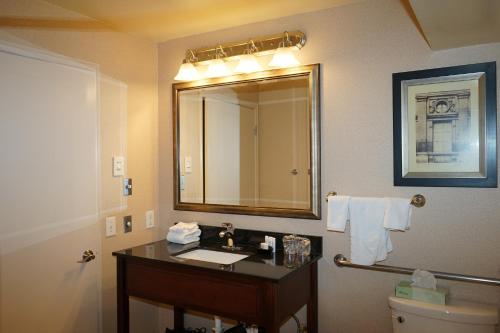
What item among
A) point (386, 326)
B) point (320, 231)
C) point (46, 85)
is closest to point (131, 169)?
point (46, 85)

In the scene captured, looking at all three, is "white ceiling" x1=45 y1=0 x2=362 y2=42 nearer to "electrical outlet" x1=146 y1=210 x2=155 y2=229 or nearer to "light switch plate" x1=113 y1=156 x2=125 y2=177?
"light switch plate" x1=113 y1=156 x2=125 y2=177

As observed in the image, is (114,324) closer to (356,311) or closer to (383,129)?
(356,311)

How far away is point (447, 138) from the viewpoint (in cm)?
182

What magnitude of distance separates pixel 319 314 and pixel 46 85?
6.53 feet

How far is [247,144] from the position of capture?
238 centimetres

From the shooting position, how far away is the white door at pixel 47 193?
6.03ft

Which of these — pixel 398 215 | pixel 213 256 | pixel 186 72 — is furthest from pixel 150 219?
pixel 398 215

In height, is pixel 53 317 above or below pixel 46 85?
below

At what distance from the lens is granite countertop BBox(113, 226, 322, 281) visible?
179 cm

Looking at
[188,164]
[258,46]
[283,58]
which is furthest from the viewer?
[188,164]

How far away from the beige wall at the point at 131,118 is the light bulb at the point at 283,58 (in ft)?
3.27

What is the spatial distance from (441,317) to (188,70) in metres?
1.99

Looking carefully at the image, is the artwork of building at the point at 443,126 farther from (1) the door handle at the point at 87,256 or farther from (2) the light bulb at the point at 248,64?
(1) the door handle at the point at 87,256

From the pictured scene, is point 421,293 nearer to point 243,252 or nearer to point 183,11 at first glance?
point 243,252
